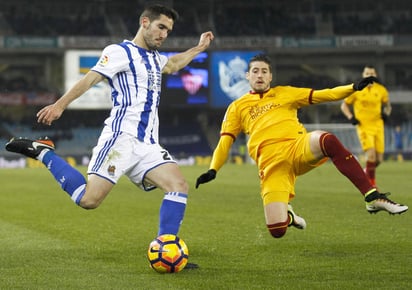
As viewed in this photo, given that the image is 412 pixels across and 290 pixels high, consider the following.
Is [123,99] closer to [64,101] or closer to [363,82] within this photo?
[64,101]

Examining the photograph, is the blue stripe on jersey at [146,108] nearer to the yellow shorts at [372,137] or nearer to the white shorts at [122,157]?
the white shorts at [122,157]

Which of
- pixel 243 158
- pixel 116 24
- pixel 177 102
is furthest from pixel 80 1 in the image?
pixel 243 158

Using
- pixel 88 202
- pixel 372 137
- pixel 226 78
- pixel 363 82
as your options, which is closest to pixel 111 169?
pixel 88 202

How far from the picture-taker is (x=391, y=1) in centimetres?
5003

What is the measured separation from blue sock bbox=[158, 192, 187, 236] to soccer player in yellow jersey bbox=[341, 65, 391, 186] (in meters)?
10.3

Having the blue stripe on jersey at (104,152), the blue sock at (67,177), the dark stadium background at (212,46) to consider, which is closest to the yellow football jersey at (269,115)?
the blue stripe on jersey at (104,152)

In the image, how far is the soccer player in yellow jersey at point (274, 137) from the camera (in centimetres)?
787

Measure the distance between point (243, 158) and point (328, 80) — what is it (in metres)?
11.9

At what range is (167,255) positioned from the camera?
668 centimetres

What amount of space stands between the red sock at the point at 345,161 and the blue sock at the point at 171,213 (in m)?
1.40

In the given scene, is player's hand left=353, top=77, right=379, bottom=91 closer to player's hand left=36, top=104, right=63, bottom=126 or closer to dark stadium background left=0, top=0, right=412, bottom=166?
player's hand left=36, top=104, right=63, bottom=126

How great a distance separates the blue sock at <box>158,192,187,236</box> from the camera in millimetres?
6844

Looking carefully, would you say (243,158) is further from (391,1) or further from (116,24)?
(391,1)

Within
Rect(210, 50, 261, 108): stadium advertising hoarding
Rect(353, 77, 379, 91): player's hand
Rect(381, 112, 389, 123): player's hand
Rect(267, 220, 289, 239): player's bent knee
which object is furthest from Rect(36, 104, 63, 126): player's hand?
Rect(210, 50, 261, 108): stadium advertising hoarding
